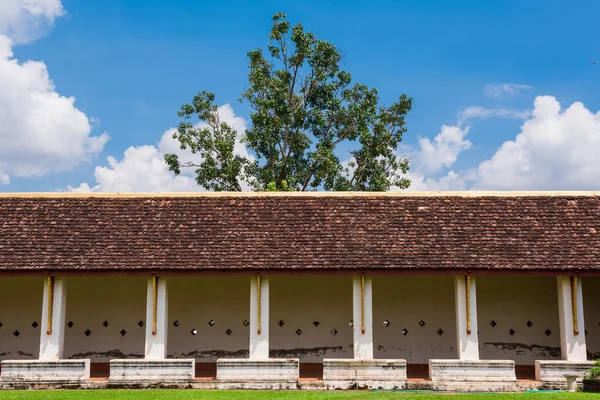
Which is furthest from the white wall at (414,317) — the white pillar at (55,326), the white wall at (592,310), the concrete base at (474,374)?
the white pillar at (55,326)

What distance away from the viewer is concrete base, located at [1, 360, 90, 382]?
14.6 m

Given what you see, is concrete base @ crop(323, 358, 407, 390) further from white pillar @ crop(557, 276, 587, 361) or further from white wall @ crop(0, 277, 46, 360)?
white wall @ crop(0, 277, 46, 360)

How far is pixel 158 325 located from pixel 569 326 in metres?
9.18

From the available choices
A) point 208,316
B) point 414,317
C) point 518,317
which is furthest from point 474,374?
point 208,316

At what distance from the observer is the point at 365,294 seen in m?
15.1

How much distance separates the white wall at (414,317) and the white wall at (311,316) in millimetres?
813

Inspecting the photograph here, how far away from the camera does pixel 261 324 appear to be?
15023 mm

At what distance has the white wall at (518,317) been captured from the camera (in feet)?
55.6

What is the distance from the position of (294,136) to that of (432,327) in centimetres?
1326

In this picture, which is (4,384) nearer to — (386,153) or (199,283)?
(199,283)

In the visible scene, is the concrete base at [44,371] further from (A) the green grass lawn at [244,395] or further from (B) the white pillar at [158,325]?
(B) the white pillar at [158,325]

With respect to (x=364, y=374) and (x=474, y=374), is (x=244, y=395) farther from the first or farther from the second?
(x=474, y=374)

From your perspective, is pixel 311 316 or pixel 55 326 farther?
pixel 311 316

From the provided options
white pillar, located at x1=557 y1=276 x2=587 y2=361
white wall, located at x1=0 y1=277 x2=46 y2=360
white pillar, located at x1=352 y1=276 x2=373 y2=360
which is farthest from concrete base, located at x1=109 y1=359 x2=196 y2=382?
white pillar, located at x1=557 y1=276 x2=587 y2=361
